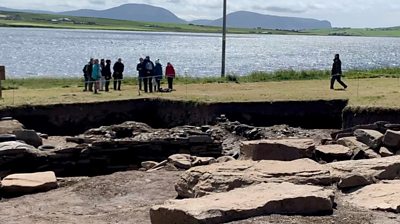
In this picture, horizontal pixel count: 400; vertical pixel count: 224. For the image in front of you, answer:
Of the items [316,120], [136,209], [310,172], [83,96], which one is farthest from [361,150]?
[83,96]

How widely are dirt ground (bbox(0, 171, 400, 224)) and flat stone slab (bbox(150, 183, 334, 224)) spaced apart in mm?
202

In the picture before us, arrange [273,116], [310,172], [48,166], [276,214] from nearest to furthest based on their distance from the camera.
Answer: [276,214]
[310,172]
[48,166]
[273,116]

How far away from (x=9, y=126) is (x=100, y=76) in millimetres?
8200

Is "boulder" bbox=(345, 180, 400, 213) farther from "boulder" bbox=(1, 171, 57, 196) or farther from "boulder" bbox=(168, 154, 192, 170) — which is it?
"boulder" bbox=(1, 171, 57, 196)

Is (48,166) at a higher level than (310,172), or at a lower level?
lower

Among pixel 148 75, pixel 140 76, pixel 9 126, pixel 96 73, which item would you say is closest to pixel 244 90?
pixel 148 75

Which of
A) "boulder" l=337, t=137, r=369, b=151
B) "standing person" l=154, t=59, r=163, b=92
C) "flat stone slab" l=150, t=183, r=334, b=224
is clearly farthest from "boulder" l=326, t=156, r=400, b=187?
"standing person" l=154, t=59, r=163, b=92

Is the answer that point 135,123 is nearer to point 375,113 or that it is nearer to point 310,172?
point 375,113

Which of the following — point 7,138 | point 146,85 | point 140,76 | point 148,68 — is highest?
point 148,68

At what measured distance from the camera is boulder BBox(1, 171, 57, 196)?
13609 millimetres

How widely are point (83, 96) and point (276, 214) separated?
17286 millimetres

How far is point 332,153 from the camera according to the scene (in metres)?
14.5

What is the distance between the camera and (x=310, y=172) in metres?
11.0

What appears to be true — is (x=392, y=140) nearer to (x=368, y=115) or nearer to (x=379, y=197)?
(x=379, y=197)
